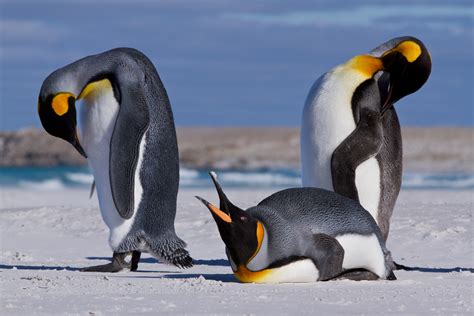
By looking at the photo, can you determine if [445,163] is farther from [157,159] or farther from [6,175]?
[157,159]

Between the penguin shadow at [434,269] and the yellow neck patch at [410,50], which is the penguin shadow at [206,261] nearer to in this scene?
the penguin shadow at [434,269]

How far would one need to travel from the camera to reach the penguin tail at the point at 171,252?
7094 millimetres

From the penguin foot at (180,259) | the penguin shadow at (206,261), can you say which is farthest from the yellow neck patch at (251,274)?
the penguin shadow at (206,261)

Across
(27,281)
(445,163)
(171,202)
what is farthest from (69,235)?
(445,163)

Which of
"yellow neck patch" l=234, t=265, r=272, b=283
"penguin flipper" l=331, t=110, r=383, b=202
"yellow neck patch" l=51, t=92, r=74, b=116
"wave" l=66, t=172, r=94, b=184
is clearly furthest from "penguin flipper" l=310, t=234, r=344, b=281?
"wave" l=66, t=172, r=94, b=184

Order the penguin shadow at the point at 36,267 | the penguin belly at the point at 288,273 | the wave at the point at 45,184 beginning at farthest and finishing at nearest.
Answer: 1. the wave at the point at 45,184
2. the penguin shadow at the point at 36,267
3. the penguin belly at the point at 288,273

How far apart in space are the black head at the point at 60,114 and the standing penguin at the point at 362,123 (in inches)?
66.9

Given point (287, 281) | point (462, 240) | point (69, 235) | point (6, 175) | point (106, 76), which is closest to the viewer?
point (287, 281)

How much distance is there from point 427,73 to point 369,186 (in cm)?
90

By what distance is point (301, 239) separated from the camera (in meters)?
5.91

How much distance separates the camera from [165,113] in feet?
23.2

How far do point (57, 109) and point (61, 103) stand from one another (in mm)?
50

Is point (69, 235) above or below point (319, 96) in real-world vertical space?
below

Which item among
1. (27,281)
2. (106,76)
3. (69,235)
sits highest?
(106,76)
